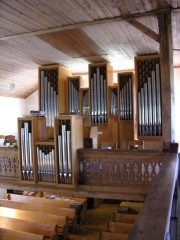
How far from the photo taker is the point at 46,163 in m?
5.41

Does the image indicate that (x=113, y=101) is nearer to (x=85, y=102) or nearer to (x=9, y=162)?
(x=85, y=102)

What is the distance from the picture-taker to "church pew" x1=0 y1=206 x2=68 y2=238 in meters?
5.88

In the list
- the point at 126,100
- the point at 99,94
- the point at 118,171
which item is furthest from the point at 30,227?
the point at 126,100

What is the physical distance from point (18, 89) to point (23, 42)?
12.9ft

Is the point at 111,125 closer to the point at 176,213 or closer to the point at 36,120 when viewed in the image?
the point at 36,120

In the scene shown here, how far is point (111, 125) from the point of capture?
8.02 metres

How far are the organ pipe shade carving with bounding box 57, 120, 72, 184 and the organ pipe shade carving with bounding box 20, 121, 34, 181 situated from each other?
2.13 ft

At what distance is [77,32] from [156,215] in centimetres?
454

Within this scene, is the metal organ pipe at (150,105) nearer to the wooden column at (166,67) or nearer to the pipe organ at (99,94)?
the pipe organ at (99,94)

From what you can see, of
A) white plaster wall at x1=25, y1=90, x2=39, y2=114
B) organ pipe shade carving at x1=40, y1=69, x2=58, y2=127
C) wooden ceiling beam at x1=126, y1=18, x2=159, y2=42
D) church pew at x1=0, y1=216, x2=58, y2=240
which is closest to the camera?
wooden ceiling beam at x1=126, y1=18, x2=159, y2=42

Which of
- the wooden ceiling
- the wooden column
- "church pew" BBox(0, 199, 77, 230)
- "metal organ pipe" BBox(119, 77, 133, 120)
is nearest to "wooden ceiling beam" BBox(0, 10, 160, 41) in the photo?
the wooden ceiling

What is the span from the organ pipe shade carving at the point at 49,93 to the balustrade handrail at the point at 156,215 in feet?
18.6

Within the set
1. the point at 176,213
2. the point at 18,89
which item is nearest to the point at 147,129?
the point at 176,213

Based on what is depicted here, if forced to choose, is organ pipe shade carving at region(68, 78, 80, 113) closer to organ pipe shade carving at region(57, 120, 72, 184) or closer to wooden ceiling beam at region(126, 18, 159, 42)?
organ pipe shade carving at region(57, 120, 72, 184)
